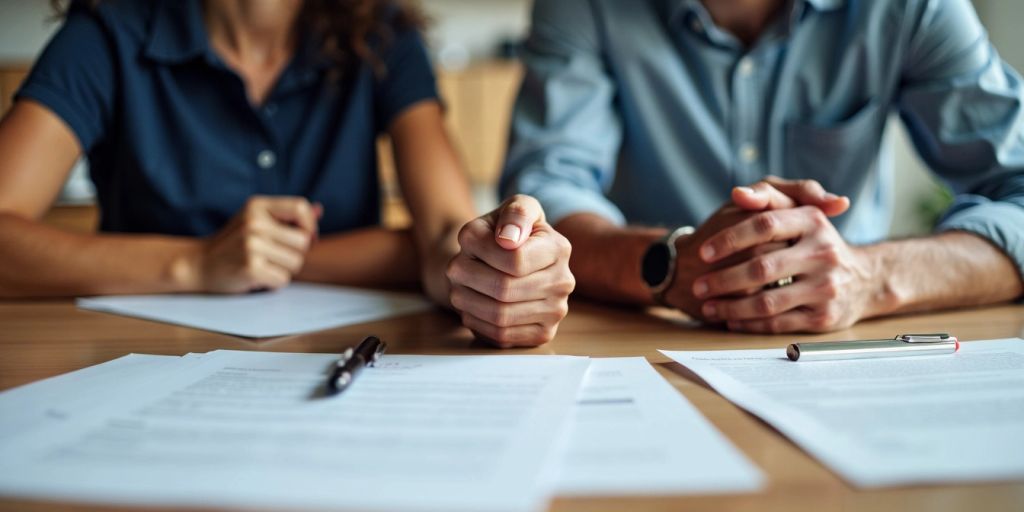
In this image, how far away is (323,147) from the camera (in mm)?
1204

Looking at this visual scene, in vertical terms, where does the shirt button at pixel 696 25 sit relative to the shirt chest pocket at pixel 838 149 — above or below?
above

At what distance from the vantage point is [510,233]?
560 mm

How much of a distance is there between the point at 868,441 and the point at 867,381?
0.41ft

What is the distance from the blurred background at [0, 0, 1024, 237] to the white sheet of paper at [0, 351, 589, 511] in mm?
2611

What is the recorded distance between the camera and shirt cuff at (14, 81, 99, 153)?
97 centimetres

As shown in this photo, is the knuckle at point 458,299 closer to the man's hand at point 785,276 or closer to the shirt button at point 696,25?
the man's hand at point 785,276

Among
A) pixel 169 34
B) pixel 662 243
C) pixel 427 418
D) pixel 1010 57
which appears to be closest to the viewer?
pixel 427 418

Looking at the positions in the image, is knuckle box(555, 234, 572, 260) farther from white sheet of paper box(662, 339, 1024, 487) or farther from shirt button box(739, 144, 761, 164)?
shirt button box(739, 144, 761, 164)

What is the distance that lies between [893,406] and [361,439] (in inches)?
12.6

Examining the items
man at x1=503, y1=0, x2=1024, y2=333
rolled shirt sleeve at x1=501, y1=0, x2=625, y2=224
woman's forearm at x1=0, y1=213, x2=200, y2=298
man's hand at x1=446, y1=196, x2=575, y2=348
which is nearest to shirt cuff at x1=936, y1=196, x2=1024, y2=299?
man at x1=503, y1=0, x2=1024, y2=333

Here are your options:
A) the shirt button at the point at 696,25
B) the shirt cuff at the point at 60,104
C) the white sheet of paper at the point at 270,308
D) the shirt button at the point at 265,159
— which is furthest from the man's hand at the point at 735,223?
the shirt cuff at the point at 60,104

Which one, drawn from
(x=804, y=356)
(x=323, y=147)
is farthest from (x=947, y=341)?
(x=323, y=147)

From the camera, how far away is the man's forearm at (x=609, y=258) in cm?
78

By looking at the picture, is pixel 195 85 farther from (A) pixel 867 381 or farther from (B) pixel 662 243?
(A) pixel 867 381
